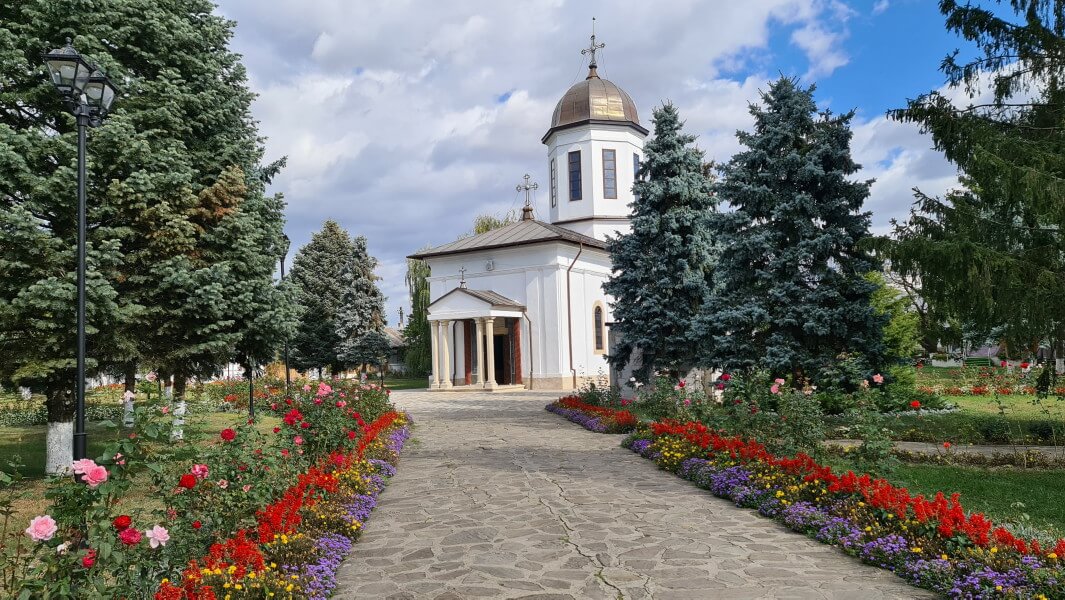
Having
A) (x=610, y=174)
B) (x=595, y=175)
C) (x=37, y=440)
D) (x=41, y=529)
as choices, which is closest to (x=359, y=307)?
(x=595, y=175)

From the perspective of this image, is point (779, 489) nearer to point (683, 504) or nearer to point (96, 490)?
point (683, 504)

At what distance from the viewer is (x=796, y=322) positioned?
12891 mm

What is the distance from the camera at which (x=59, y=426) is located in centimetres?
912

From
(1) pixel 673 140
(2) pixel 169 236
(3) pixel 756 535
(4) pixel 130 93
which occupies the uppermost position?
(1) pixel 673 140

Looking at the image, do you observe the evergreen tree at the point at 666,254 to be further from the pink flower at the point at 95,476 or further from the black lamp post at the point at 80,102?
the pink flower at the point at 95,476

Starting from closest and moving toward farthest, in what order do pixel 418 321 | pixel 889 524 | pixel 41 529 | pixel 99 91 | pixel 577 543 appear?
1. pixel 41 529
2. pixel 889 524
3. pixel 577 543
4. pixel 99 91
5. pixel 418 321

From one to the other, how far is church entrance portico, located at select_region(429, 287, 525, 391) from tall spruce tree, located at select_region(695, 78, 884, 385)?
579 inches

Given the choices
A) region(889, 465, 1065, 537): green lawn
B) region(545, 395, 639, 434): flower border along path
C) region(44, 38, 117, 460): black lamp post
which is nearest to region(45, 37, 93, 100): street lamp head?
region(44, 38, 117, 460): black lamp post

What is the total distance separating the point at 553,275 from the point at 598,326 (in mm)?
3518

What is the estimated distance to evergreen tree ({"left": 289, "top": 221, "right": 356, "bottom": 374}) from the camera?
3547 centimetres

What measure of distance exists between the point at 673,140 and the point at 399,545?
1292 centimetres

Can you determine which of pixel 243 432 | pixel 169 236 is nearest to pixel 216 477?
pixel 243 432

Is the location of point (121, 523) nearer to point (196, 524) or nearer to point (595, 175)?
point (196, 524)

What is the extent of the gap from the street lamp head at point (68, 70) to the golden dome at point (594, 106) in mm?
25915
